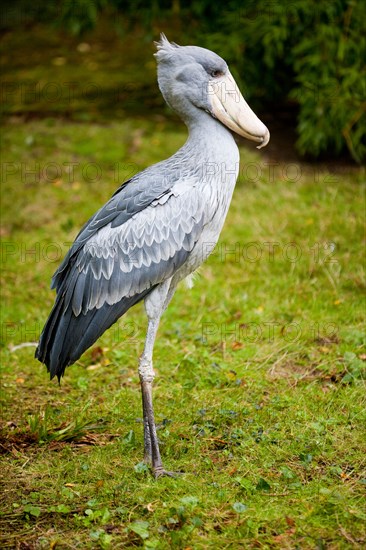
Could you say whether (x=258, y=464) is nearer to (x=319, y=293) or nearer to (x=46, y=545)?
(x=46, y=545)

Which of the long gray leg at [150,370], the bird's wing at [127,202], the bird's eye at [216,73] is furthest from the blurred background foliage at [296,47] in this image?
the long gray leg at [150,370]

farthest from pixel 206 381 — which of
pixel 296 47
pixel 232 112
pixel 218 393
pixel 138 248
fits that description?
pixel 296 47

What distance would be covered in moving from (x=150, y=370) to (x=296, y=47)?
213 inches

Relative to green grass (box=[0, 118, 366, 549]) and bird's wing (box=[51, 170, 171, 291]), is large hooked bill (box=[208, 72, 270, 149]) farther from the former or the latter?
green grass (box=[0, 118, 366, 549])

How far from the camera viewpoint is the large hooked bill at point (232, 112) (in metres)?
4.27

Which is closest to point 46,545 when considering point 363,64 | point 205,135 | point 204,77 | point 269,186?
point 205,135

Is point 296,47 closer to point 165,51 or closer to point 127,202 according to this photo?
point 165,51

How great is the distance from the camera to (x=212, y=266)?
701cm

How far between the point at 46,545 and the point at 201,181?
198 centimetres

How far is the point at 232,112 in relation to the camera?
427 centimetres

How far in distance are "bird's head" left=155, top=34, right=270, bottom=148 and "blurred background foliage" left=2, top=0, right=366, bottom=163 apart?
14.1 feet

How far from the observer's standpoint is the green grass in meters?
3.75

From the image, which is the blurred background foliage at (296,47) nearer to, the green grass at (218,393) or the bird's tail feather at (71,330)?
the green grass at (218,393)

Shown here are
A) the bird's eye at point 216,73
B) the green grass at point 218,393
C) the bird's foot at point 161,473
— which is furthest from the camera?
the bird's eye at point 216,73
